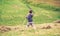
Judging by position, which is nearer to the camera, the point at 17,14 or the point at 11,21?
the point at 11,21

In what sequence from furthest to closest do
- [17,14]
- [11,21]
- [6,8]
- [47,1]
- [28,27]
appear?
[47,1] < [6,8] < [17,14] < [11,21] < [28,27]

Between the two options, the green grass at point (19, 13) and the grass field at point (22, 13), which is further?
the green grass at point (19, 13)

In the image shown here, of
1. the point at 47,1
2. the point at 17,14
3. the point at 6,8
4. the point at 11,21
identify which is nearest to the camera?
the point at 11,21

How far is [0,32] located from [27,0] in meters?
21.8

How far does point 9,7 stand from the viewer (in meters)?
34.6

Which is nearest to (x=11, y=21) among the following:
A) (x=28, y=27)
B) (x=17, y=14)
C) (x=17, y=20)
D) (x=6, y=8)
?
(x=17, y=20)

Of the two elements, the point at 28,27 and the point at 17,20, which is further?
the point at 17,20

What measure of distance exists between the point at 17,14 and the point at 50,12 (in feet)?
16.5

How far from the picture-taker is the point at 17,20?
28.6 meters

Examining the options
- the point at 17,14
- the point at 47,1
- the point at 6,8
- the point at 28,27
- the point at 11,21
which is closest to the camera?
the point at 28,27

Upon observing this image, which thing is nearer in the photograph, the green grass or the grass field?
the grass field

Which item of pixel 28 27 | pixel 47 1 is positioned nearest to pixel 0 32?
pixel 28 27

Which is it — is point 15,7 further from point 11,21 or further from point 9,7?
point 11,21

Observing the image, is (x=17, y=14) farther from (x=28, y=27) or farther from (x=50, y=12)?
(x=28, y=27)
